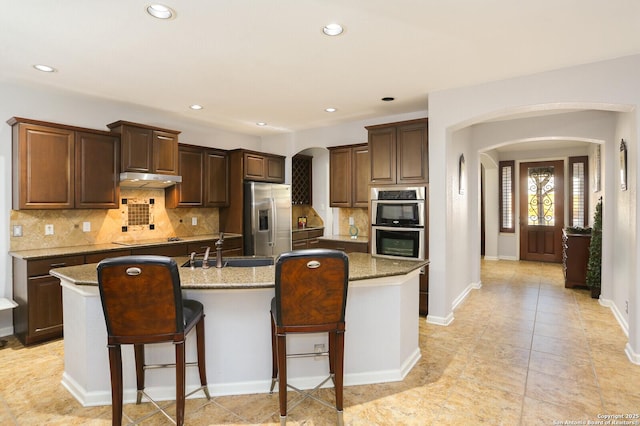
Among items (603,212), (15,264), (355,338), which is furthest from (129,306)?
(603,212)

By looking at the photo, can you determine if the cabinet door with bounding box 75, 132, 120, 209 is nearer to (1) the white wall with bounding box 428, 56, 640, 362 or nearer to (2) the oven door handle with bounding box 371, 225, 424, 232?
(2) the oven door handle with bounding box 371, 225, 424, 232

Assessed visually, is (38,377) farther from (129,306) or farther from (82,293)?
(129,306)

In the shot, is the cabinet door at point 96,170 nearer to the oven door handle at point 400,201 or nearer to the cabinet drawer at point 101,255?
the cabinet drawer at point 101,255

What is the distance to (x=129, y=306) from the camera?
1.96m

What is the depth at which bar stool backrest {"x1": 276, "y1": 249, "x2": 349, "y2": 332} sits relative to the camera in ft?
6.67

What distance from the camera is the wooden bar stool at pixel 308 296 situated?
2037mm

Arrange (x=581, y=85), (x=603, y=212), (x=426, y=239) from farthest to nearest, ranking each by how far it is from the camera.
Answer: (x=603, y=212)
(x=426, y=239)
(x=581, y=85)

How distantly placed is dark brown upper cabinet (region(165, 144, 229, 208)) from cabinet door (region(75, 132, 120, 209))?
84cm

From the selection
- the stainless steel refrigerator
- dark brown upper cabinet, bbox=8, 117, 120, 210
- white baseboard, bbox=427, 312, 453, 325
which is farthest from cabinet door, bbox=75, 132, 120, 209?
white baseboard, bbox=427, 312, 453, 325

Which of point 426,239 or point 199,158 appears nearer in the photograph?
point 426,239

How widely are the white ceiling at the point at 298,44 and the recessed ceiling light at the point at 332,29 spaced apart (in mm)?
55

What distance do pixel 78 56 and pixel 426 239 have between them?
153 inches

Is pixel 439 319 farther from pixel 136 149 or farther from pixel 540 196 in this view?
pixel 540 196

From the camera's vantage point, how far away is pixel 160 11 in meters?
2.33
